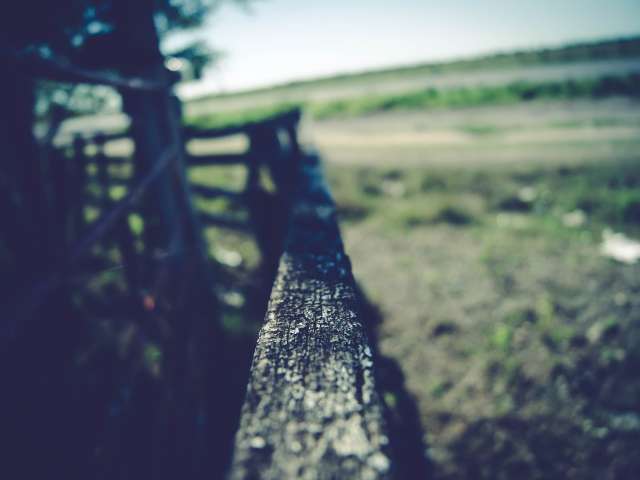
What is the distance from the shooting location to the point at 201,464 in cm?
229

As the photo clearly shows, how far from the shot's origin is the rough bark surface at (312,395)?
1.43 ft

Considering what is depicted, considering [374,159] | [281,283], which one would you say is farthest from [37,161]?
[374,159]

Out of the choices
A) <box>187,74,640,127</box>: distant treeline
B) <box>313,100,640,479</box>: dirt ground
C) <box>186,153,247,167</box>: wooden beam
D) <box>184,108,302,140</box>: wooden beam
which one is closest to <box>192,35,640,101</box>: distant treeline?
<box>187,74,640,127</box>: distant treeline

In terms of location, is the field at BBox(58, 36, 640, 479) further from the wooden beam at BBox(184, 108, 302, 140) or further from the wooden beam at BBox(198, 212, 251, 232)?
the wooden beam at BBox(184, 108, 302, 140)

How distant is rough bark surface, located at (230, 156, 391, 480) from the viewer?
437 mm

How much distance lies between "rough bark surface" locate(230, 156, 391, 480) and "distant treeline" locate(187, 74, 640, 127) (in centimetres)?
1177

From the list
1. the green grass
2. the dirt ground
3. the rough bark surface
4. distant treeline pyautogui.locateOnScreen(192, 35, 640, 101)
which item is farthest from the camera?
→ distant treeline pyautogui.locateOnScreen(192, 35, 640, 101)

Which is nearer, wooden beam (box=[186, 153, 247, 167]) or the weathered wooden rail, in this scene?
the weathered wooden rail

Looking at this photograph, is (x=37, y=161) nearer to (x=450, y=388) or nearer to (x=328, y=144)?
(x=450, y=388)

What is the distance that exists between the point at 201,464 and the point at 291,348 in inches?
88.7

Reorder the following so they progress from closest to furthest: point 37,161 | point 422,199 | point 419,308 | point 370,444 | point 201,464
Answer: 1. point 370,444
2. point 37,161
3. point 201,464
4. point 419,308
5. point 422,199

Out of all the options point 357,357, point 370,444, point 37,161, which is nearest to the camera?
point 370,444

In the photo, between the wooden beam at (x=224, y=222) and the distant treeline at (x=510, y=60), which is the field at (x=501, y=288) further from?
the distant treeline at (x=510, y=60)

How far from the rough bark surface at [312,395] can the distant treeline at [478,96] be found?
11.8m
